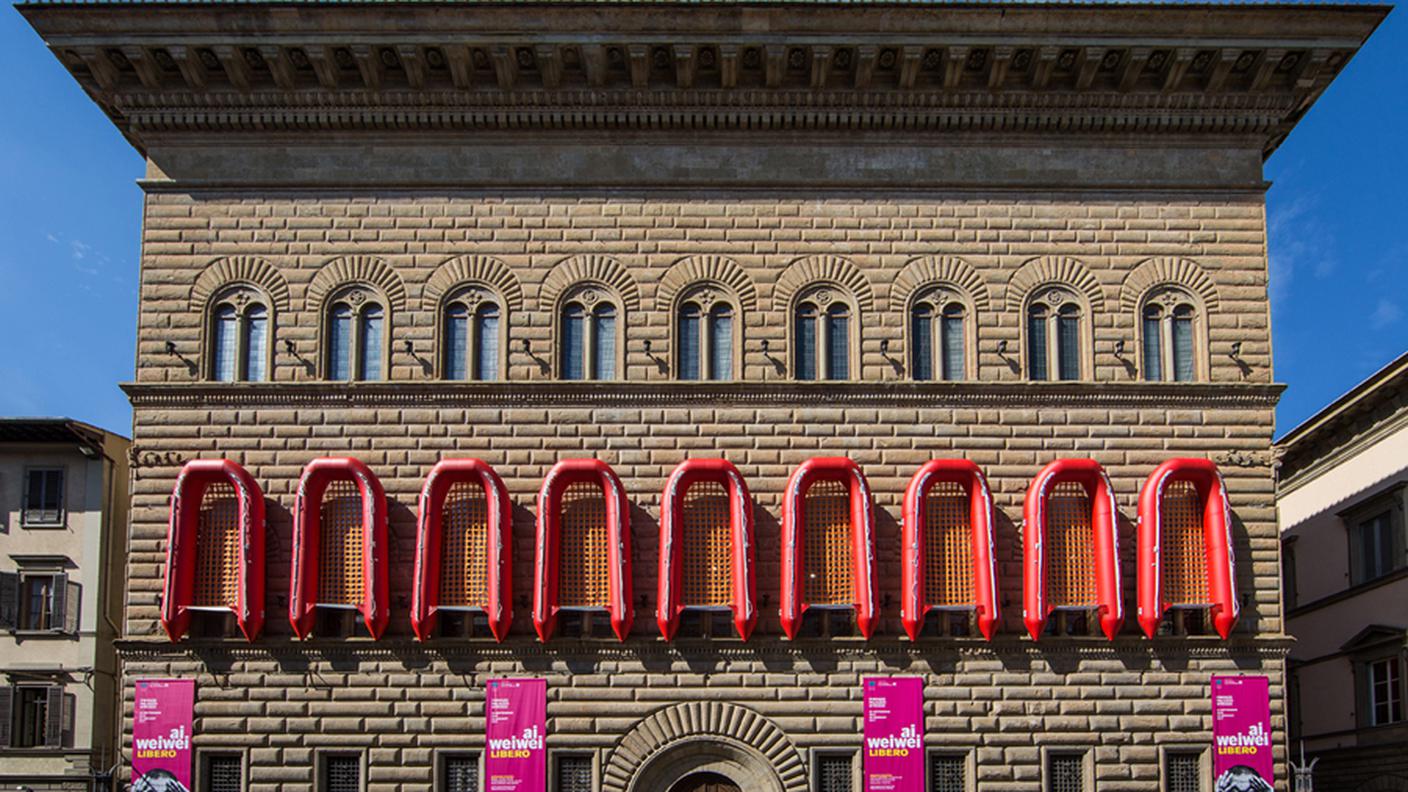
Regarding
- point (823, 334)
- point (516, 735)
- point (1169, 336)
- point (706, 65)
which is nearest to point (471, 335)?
point (823, 334)

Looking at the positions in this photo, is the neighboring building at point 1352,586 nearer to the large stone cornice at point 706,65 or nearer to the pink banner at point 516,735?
the large stone cornice at point 706,65

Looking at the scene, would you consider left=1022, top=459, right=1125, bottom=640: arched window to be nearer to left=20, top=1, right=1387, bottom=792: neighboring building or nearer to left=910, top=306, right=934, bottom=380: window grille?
left=20, top=1, right=1387, bottom=792: neighboring building

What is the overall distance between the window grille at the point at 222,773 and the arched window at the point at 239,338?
5709 millimetres

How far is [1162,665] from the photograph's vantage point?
2234 centimetres

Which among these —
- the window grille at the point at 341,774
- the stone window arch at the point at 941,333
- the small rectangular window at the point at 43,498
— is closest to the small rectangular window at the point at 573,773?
the window grille at the point at 341,774

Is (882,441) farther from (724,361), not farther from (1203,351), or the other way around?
(1203,351)

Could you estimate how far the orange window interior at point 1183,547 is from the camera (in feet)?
74.0

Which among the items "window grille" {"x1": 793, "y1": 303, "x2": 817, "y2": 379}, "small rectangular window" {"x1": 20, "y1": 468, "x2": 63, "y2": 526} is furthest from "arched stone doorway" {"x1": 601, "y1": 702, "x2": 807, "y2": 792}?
"small rectangular window" {"x1": 20, "y1": 468, "x2": 63, "y2": 526}

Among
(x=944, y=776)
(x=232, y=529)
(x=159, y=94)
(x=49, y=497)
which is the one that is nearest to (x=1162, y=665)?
(x=944, y=776)

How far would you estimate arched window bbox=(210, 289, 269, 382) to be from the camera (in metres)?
23.4

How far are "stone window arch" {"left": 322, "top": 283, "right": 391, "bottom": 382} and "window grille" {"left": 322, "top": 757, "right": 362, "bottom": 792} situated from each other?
574 cm

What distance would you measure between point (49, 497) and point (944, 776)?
22.8 metres

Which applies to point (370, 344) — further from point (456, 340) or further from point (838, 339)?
point (838, 339)

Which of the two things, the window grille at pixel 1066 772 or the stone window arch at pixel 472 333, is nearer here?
the window grille at pixel 1066 772
